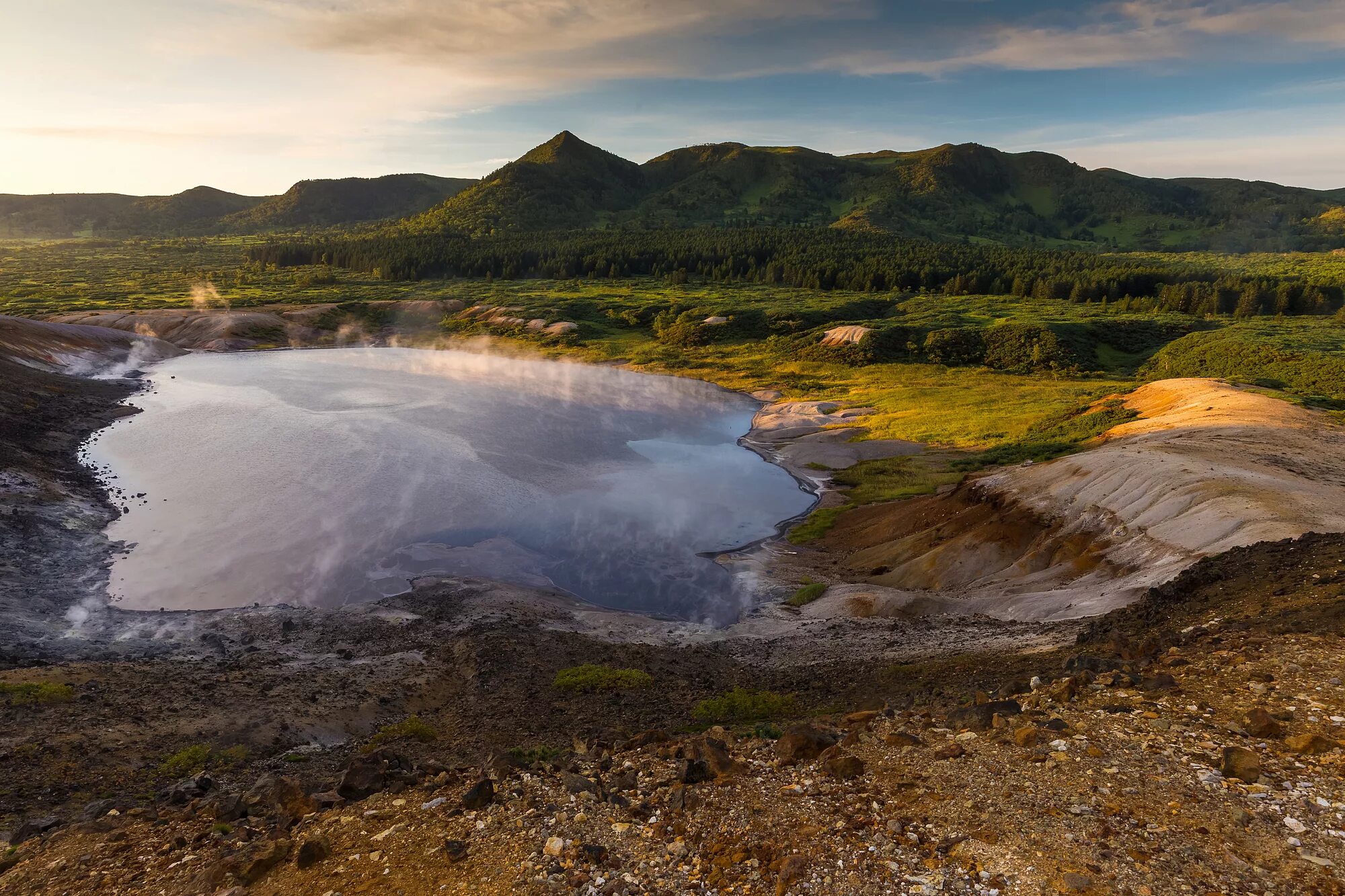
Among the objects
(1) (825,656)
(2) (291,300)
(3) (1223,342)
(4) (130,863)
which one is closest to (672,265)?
(2) (291,300)

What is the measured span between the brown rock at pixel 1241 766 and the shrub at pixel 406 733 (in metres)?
18.2

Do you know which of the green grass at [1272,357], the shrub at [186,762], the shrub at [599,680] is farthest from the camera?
the green grass at [1272,357]

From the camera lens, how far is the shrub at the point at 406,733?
19.9m

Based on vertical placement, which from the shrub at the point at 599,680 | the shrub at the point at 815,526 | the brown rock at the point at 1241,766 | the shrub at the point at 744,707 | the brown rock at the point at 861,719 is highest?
the brown rock at the point at 1241,766

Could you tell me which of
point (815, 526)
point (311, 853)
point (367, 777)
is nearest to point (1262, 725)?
point (311, 853)

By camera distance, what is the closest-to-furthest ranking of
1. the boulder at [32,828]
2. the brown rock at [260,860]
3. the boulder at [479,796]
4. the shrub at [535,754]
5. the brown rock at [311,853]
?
the brown rock at [260,860]
the brown rock at [311,853]
the boulder at [479,796]
the boulder at [32,828]
the shrub at [535,754]

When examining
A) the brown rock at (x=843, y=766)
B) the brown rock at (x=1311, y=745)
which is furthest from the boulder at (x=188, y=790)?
the brown rock at (x=1311, y=745)

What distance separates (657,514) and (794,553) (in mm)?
10528

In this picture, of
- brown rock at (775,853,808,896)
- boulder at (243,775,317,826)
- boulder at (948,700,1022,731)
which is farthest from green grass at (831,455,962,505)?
boulder at (243,775,317,826)

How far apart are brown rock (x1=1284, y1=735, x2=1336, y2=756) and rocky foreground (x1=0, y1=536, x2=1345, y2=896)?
0.08 feet

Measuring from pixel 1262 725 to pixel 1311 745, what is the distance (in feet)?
2.52

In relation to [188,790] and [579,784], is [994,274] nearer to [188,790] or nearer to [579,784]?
[579,784]

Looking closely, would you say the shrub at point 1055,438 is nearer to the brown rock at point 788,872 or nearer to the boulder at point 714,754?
the boulder at point 714,754

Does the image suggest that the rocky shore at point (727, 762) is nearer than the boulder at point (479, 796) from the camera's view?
Yes
